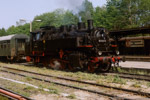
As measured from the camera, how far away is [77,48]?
12.4 metres

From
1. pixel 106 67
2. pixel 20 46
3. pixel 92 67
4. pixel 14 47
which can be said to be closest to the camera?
pixel 92 67

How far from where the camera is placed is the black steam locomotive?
11.6 m

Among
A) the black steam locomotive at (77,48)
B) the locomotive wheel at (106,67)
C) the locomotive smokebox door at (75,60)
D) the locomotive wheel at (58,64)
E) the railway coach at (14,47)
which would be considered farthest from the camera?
the railway coach at (14,47)

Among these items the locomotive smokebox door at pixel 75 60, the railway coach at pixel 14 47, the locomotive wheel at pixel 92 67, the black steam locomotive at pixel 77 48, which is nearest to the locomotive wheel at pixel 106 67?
the black steam locomotive at pixel 77 48

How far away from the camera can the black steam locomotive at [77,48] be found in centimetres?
1163

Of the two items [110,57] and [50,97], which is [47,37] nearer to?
[110,57]

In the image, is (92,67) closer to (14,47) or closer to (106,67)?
(106,67)

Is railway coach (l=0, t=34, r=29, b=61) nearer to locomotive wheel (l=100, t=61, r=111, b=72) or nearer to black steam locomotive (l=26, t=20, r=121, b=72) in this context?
black steam locomotive (l=26, t=20, r=121, b=72)

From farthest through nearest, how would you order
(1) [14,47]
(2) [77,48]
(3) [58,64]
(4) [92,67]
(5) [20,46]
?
1. (5) [20,46]
2. (1) [14,47]
3. (3) [58,64]
4. (2) [77,48]
5. (4) [92,67]

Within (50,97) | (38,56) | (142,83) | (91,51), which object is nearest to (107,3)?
(38,56)

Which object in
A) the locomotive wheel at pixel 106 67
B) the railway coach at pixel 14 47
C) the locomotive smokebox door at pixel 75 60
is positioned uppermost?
the railway coach at pixel 14 47

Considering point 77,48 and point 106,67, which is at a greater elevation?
point 77,48

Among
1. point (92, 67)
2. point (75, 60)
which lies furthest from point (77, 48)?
point (92, 67)

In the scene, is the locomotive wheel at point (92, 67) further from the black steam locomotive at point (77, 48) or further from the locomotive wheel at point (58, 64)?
the locomotive wheel at point (58, 64)
